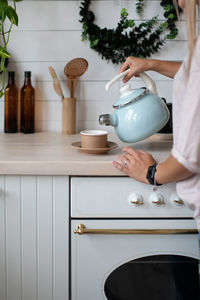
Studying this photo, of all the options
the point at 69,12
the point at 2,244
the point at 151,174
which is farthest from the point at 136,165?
the point at 69,12

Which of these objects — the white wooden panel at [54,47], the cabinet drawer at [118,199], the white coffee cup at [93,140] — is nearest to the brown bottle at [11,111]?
the white wooden panel at [54,47]

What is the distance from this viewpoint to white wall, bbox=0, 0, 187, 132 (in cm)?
194

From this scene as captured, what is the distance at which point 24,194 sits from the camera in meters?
1.36

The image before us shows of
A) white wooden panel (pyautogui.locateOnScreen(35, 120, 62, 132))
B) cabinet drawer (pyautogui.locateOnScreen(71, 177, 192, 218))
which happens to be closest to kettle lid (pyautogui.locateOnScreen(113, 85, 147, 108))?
cabinet drawer (pyautogui.locateOnScreen(71, 177, 192, 218))

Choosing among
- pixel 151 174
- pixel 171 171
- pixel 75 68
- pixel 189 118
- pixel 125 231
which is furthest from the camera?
pixel 75 68

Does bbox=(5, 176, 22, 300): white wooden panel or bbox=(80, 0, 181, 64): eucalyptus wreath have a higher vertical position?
bbox=(80, 0, 181, 64): eucalyptus wreath

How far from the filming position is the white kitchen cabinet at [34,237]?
1.36 meters

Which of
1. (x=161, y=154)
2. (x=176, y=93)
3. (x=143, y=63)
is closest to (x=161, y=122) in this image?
(x=161, y=154)

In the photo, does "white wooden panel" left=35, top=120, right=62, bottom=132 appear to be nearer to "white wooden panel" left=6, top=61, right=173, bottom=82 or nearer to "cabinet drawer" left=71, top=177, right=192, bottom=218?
"white wooden panel" left=6, top=61, right=173, bottom=82

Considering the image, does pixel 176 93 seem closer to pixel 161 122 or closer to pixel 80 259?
pixel 161 122

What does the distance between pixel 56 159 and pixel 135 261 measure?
1.41 ft

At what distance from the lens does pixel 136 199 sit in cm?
134

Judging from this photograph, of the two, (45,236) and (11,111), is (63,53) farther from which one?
(45,236)

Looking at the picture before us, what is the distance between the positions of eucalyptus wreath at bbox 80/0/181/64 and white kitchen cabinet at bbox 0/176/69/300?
81cm
